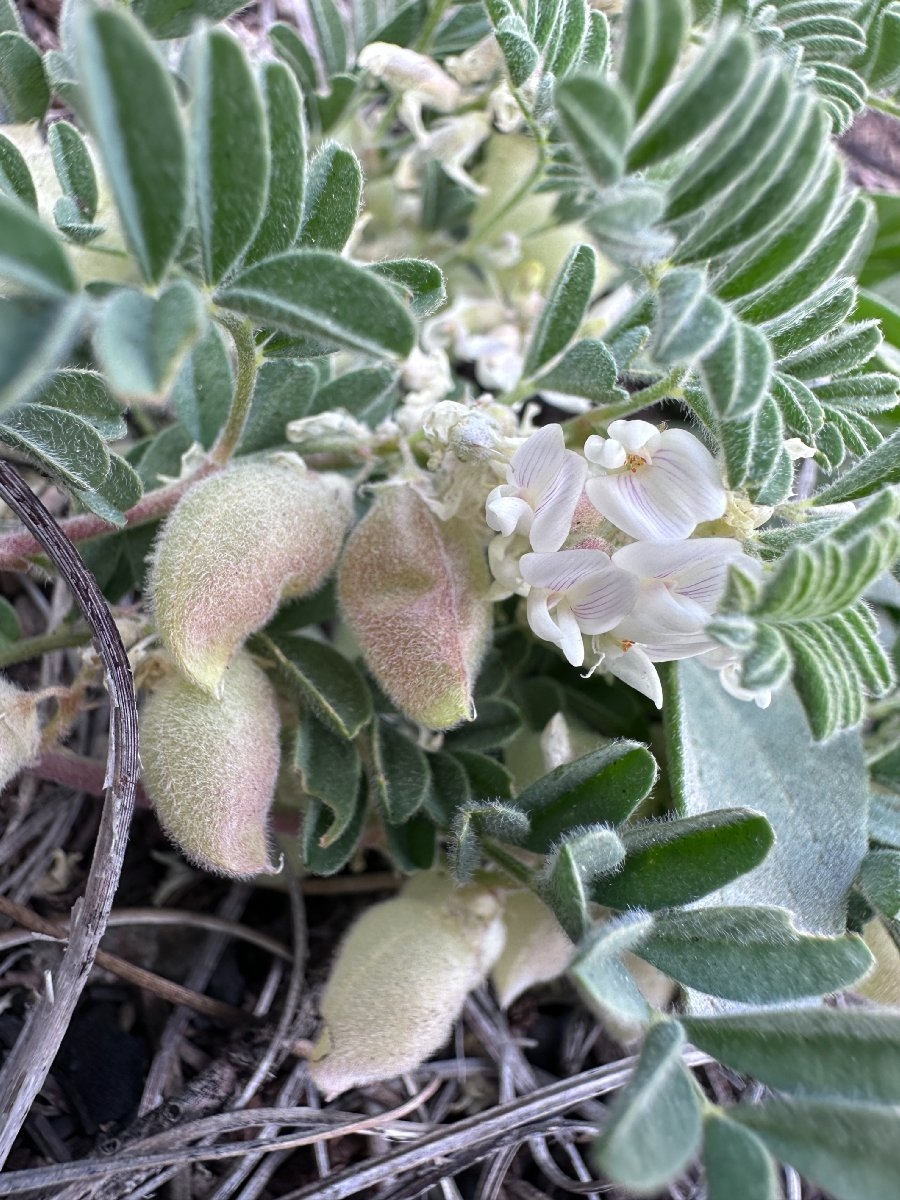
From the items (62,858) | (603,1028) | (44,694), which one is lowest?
(62,858)

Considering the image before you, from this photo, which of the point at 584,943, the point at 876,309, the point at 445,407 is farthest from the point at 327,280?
the point at 876,309

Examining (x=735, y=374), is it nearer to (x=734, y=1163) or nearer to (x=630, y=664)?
(x=630, y=664)

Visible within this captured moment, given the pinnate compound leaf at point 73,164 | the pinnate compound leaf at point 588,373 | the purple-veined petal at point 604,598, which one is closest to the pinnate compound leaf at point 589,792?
the purple-veined petal at point 604,598

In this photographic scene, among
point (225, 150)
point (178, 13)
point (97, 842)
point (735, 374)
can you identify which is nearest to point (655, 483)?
point (735, 374)

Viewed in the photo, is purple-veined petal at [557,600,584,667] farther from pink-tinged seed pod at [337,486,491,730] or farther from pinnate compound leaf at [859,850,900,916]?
pinnate compound leaf at [859,850,900,916]

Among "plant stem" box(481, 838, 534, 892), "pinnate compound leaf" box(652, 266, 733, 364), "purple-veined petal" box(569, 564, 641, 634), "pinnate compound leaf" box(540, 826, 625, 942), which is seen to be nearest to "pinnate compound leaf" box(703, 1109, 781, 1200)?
"pinnate compound leaf" box(540, 826, 625, 942)

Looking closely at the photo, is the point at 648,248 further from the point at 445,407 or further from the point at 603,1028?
the point at 603,1028

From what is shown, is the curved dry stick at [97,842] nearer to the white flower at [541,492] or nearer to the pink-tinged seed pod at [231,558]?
the pink-tinged seed pod at [231,558]
